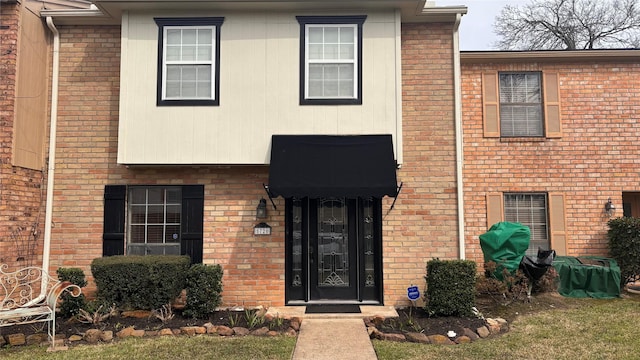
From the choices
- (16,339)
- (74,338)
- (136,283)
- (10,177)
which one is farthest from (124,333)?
(10,177)

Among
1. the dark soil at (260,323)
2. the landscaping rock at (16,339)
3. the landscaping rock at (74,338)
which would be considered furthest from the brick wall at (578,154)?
the landscaping rock at (16,339)

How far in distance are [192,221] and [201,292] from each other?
1570mm

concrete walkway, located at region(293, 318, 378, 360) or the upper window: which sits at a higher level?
the upper window

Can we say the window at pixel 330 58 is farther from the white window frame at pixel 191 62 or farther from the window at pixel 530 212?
the window at pixel 530 212

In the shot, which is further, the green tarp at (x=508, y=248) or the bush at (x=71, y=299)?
the green tarp at (x=508, y=248)

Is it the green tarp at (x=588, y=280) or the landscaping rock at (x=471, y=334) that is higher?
the green tarp at (x=588, y=280)

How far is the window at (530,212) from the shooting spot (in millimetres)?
9977

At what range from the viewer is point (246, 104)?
7918mm

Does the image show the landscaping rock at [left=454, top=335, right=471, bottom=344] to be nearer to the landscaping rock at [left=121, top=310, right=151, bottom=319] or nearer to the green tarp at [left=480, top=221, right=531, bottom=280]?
the green tarp at [left=480, top=221, right=531, bottom=280]

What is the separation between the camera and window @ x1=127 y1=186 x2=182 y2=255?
8305 mm

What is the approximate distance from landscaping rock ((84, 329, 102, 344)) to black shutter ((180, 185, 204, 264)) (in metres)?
2.08

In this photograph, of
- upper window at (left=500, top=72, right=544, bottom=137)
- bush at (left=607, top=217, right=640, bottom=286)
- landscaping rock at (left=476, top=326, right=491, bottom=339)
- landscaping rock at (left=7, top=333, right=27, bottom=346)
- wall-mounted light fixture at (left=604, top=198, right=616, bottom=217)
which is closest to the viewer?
landscaping rock at (left=7, top=333, right=27, bottom=346)

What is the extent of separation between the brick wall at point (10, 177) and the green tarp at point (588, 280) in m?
10.4

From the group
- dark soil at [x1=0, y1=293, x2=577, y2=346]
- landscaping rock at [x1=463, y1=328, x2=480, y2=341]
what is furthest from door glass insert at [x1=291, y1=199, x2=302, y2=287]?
landscaping rock at [x1=463, y1=328, x2=480, y2=341]
